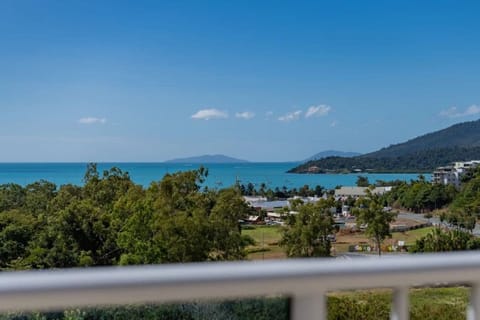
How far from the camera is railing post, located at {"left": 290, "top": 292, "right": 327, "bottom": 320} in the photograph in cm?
62

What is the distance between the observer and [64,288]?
53cm

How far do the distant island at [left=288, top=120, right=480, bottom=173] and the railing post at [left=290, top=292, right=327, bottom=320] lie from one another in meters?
33.1

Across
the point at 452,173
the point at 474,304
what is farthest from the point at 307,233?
the point at 474,304

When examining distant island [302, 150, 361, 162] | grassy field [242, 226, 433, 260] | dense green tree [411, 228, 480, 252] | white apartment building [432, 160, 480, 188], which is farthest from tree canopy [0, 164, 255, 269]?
distant island [302, 150, 361, 162]

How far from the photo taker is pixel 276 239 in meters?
22.7

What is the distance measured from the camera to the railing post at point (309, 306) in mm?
624

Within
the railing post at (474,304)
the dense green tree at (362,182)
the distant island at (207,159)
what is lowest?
the dense green tree at (362,182)

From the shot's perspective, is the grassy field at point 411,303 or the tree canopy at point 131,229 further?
the tree canopy at point 131,229

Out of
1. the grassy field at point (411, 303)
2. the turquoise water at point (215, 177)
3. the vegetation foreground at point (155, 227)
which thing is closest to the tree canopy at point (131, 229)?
the vegetation foreground at point (155, 227)

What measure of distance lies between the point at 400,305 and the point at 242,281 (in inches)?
8.2

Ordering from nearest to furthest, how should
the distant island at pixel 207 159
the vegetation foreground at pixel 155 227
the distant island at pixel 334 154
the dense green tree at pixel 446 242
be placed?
the vegetation foreground at pixel 155 227 → the dense green tree at pixel 446 242 → the distant island at pixel 334 154 → the distant island at pixel 207 159

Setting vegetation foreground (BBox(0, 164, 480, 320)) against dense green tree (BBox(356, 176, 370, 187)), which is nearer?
vegetation foreground (BBox(0, 164, 480, 320))

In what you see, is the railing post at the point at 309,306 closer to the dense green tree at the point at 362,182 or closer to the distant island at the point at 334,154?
the dense green tree at the point at 362,182

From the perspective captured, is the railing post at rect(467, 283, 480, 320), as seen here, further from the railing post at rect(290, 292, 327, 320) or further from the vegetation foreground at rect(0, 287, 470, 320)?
the railing post at rect(290, 292, 327, 320)
